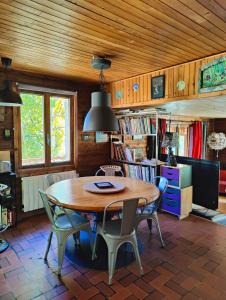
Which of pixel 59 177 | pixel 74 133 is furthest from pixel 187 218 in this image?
pixel 74 133

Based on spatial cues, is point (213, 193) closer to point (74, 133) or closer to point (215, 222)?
point (215, 222)

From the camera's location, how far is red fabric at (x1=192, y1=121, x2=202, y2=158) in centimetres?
674

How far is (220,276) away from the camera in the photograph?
2145 mm

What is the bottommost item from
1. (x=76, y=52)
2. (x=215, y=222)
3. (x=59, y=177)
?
(x=215, y=222)

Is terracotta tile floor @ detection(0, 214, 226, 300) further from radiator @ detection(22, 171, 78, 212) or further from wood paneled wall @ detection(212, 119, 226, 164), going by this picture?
wood paneled wall @ detection(212, 119, 226, 164)

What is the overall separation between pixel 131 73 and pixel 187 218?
8.50 feet

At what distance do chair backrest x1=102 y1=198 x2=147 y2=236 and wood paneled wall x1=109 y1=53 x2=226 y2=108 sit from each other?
1.79 m

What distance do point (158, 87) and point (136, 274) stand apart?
2.56m

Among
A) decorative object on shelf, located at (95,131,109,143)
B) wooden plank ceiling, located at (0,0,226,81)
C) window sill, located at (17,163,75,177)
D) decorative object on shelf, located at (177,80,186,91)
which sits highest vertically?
wooden plank ceiling, located at (0,0,226,81)

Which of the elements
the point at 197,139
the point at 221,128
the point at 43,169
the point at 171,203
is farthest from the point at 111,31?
the point at 221,128

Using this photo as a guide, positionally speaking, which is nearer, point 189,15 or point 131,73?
point 189,15

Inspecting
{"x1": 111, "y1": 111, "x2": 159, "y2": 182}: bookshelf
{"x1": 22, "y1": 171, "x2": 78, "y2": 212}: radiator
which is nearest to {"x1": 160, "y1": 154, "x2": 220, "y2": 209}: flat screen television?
{"x1": 111, "y1": 111, "x2": 159, "y2": 182}: bookshelf

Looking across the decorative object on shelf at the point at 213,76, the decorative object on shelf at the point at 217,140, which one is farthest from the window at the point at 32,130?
the decorative object on shelf at the point at 217,140

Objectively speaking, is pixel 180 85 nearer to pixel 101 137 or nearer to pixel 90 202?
pixel 101 137
